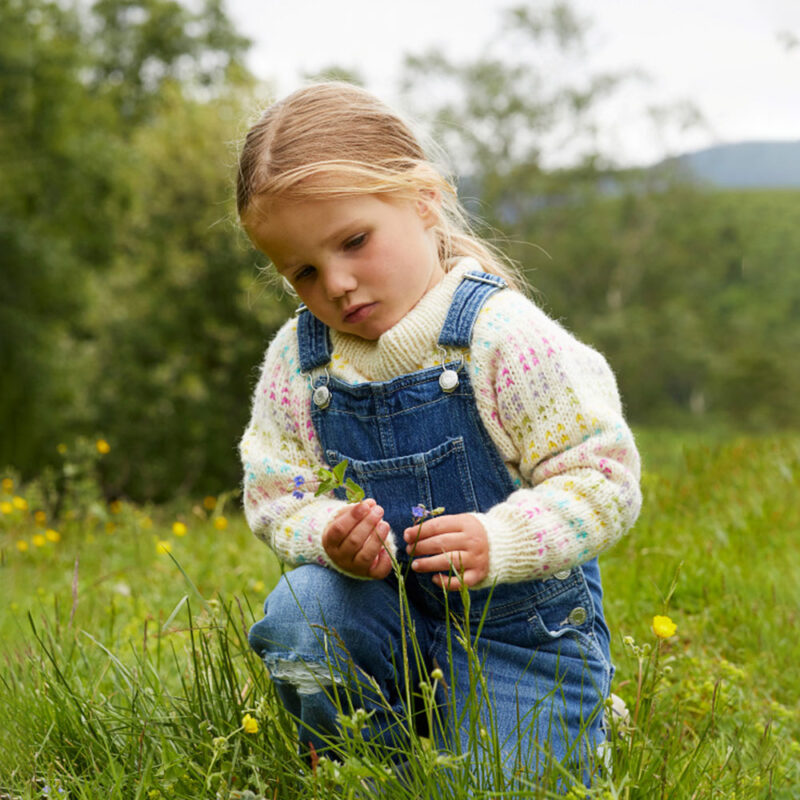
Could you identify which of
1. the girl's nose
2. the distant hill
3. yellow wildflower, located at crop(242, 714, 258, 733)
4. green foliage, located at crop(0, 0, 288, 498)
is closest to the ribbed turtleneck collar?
the girl's nose

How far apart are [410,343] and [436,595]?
1.80 feet

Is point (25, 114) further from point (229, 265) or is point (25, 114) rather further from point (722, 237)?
point (722, 237)

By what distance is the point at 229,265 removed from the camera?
1420cm

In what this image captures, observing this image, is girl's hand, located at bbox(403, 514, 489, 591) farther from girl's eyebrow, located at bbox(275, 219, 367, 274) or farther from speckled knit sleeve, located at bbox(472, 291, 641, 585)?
girl's eyebrow, located at bbox(275, 219, 367, 274)

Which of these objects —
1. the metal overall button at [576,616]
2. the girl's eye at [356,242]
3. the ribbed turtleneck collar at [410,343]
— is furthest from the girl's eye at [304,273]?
the metal overall button at [576,616]

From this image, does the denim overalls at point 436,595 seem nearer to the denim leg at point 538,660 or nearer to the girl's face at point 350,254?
the denim leg at point 538,660

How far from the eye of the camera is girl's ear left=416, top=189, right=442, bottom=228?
7.04ft

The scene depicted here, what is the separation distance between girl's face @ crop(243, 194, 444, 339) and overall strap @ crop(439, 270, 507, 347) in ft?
0.32

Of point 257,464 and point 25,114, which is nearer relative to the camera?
point 257,464

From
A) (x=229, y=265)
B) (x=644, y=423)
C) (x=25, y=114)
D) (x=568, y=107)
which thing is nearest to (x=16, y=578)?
(x=229, y=265)

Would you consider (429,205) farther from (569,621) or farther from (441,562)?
(569,621)

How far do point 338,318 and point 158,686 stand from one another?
0.86m

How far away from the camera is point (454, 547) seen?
70.2 inches

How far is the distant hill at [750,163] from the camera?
768cm
